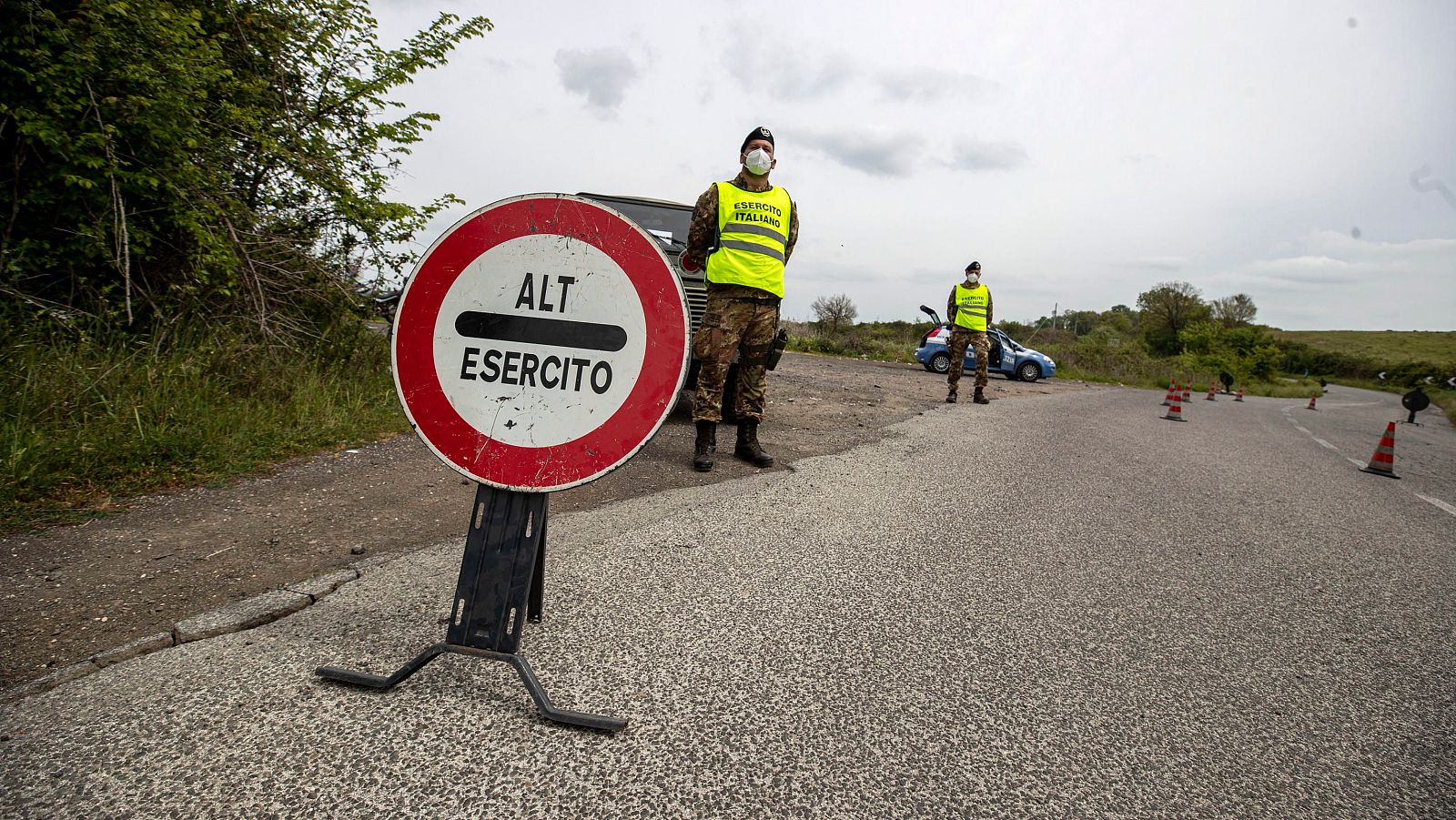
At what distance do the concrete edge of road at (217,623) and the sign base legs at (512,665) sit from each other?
1.76 ft

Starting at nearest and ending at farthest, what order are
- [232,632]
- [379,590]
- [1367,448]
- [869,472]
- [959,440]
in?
[232,632], [379,590], [869,472], [959,440], [1367,448]

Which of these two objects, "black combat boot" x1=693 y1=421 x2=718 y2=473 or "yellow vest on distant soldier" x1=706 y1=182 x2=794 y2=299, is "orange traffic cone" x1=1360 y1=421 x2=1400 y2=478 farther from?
"black combat boot" x1=693 y1=421 x2=718 y2=473

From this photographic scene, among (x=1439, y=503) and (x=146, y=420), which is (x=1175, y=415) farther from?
(x=146, y=420)

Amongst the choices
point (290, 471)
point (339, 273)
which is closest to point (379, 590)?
point (290, 471)

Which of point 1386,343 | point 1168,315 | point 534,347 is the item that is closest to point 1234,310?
point 1168,315

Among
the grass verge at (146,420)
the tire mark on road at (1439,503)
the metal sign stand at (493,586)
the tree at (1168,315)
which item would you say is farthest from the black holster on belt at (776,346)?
the tree at (1168,315)

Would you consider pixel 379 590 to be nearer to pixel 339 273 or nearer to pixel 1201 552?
pixel 1201 552

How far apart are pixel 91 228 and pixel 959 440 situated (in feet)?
22.6

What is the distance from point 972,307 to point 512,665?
10.6 meters

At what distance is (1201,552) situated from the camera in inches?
149

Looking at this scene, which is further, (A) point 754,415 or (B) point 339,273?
(B) point 339,273

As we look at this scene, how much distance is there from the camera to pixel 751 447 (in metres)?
5.20

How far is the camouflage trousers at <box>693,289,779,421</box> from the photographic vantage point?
498cm

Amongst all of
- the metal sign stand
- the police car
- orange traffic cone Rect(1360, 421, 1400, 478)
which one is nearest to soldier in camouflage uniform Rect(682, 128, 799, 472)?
the metal sign stand
